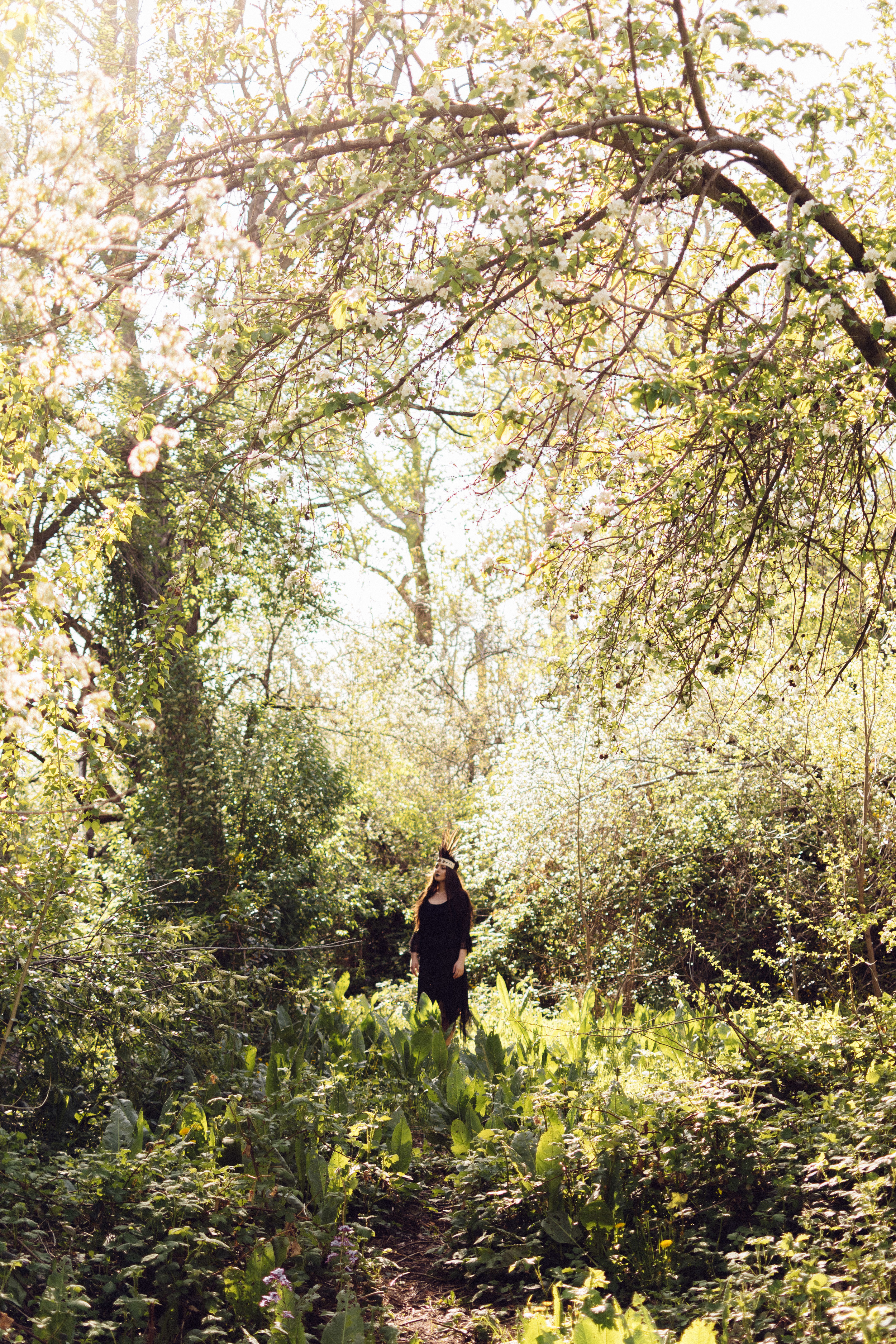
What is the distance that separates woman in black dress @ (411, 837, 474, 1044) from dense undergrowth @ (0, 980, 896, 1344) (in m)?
1.39

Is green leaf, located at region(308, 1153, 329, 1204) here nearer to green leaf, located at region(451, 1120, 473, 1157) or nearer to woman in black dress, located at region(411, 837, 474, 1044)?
green leaf, located at region(451, 1120, 473, 1157)

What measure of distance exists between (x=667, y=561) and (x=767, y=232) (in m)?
1.49

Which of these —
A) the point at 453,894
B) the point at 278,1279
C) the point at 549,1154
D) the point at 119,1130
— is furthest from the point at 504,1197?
the point at 453,894

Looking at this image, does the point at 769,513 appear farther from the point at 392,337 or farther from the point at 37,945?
the point at 37,945

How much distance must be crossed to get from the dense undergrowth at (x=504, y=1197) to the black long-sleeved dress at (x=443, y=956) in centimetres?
138

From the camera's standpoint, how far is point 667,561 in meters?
5.20

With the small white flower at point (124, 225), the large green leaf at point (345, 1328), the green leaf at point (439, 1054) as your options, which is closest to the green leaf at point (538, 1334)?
the large green leaf at point (345, 1328)

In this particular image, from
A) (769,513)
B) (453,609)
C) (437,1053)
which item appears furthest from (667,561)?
(453,609)

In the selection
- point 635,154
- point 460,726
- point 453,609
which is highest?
point 453,609

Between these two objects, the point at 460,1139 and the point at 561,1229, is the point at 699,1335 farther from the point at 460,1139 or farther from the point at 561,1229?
the point at 460,1139

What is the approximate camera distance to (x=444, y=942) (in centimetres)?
739

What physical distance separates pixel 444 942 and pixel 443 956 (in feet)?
0.32

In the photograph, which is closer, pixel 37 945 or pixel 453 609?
pixel 37 945

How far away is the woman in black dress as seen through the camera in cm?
736
